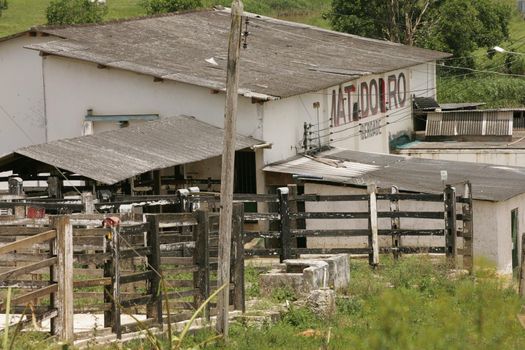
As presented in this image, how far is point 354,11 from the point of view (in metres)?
57.8

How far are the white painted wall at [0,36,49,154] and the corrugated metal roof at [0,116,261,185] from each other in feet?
17.4

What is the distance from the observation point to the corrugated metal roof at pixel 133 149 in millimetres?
23469

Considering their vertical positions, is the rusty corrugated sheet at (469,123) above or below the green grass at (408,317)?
above

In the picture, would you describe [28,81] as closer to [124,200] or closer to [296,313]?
[124,200]

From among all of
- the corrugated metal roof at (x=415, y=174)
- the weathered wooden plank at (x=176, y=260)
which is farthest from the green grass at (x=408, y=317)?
the corrugated metal roof at (x=415, y=174)

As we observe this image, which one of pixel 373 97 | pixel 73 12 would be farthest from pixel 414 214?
pixel 73 12

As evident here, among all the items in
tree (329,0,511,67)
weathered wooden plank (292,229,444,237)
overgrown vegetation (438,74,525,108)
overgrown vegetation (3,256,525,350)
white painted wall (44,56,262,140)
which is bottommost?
overgrown vegetation (3,256,525,350)

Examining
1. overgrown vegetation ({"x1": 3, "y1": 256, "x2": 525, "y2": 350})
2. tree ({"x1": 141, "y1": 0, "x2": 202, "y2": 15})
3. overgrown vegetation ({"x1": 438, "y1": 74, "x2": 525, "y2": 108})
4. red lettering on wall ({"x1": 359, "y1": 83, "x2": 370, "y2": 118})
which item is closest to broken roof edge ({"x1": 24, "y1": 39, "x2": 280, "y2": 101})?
overgrown vegetation ({"x1": 3, "y1": 256, "x2": 525, "y2": 350})

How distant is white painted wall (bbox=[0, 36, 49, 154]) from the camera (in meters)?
33.8

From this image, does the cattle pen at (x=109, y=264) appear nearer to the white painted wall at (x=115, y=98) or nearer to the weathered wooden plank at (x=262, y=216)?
the weathered wooden plank at (x=262, y=216)

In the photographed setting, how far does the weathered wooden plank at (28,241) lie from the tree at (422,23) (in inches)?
1727

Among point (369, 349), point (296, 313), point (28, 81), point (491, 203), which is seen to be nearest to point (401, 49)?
point (28, 81)

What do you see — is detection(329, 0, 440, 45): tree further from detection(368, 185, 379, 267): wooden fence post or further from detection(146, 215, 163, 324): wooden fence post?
detection(146, 215, 163, 324): wooden fence post

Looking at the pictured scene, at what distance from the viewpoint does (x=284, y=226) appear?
2152cm
